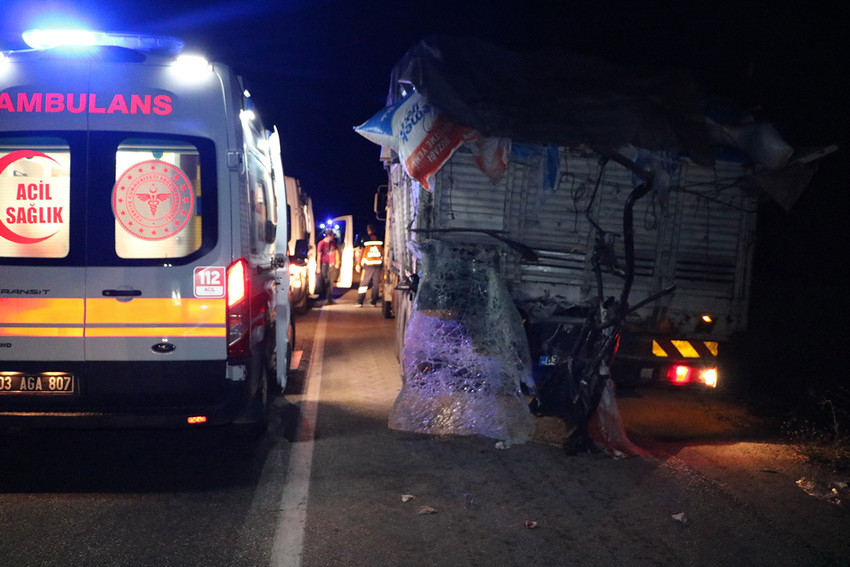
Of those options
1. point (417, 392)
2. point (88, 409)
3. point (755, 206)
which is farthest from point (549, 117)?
point (88, 409)

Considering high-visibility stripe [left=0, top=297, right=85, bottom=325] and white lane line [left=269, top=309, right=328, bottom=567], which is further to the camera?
high-visibility stripe [left=0, top=297, right=85, bottom=325]

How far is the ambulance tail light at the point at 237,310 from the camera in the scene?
504 cm

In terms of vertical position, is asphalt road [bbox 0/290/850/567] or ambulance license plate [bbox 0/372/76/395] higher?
ambulance license plate [bbox 0/372/76/395]

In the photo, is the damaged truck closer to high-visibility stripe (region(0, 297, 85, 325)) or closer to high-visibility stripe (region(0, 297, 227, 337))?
high-visibility stripe (region(0, 297, 227, 337))

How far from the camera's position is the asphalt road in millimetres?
4168

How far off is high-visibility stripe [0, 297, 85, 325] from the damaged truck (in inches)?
112

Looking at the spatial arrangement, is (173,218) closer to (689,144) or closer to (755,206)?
(689,144)

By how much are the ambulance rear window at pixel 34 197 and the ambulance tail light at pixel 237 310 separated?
109cm

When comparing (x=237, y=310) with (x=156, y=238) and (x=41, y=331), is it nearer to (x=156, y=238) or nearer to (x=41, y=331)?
(x=156, y=238)

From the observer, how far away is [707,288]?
22.5ft

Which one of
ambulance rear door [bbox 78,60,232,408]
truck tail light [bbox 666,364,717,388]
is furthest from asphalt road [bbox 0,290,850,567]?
ambulance rear door [bbox 78,60,232,408]

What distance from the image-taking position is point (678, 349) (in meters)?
6.82

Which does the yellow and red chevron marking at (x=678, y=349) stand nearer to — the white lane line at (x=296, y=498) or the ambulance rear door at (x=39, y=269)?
the white lane line at (x=296, y=498)

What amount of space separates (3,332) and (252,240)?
1719mm
